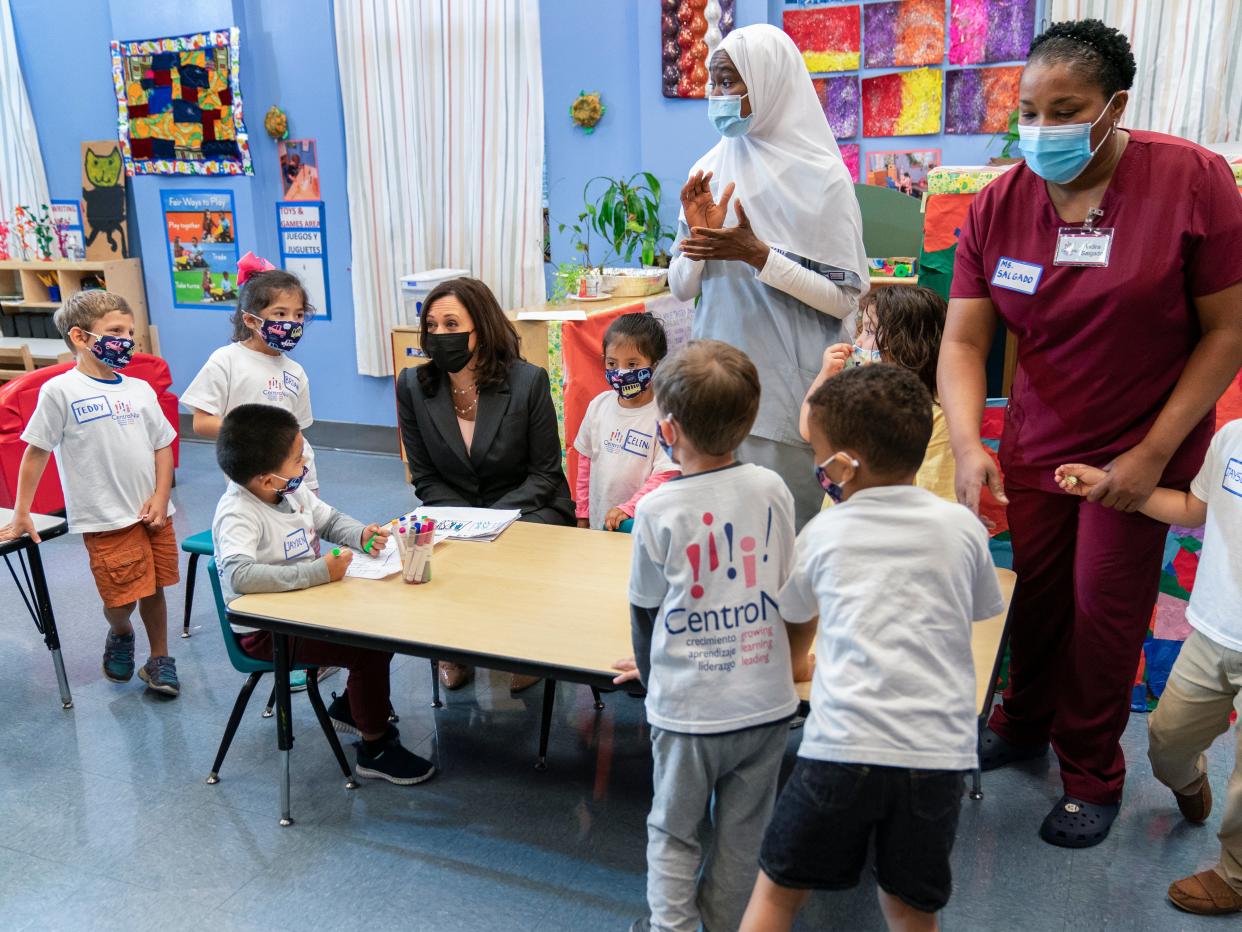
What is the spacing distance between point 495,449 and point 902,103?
2.76 metres

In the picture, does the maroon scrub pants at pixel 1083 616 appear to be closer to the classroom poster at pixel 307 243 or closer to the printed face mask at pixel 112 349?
the printed face mask at pixel 112 349

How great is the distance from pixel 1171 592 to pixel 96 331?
3.18 metres

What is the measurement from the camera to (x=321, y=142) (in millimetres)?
5945

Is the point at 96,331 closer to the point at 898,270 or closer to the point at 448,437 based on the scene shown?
the point at 448,437

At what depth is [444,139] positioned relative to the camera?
558cm

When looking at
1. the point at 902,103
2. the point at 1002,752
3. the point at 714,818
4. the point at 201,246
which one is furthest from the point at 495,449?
the point at 201,246

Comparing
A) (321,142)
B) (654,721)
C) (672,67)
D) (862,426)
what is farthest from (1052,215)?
(321,142)

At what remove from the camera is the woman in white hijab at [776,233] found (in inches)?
102

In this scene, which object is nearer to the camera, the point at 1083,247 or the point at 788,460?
the point at 1083,247

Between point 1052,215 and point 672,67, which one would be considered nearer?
point 1052,215

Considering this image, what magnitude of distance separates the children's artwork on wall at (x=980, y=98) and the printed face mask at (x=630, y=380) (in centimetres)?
245

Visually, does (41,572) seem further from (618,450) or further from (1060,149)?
(1060,149)

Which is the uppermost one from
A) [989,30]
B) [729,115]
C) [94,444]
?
[989,30]

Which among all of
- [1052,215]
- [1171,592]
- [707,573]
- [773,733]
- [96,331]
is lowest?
[1171,592]
